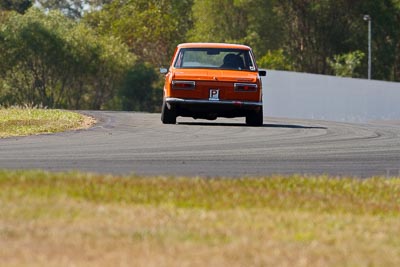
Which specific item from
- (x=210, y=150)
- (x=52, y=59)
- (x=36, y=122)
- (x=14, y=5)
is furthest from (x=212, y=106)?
(x=14, y=5)

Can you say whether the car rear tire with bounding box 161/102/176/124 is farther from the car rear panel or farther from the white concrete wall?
the white concrete wall

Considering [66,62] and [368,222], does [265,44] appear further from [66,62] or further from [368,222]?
[368,222]

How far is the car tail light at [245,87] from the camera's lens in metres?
24.5

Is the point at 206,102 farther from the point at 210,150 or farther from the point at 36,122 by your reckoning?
the point at 210,150

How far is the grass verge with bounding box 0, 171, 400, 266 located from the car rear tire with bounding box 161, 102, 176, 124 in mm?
11911

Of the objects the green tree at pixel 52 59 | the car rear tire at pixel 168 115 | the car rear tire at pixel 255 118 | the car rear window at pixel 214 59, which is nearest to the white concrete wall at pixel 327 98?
the car rear window at pixel 214 59

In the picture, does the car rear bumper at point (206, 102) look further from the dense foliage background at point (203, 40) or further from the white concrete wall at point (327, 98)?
the dense foliage background at point (203, 40)

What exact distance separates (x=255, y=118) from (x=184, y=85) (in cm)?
177

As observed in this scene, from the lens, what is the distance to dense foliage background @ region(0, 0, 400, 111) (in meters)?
85.4

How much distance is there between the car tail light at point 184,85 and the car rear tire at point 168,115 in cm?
76

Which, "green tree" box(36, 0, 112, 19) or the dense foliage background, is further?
"green tree" box(36, 0, 112, 19)

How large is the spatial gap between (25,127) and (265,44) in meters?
66.2

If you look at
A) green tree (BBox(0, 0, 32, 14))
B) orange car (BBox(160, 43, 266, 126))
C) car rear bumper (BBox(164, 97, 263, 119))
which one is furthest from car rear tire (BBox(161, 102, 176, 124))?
green tree (BBox(0, 0, 32, 14))

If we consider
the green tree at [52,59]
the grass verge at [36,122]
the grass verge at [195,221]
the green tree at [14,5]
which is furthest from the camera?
the green tree at [14,5]
